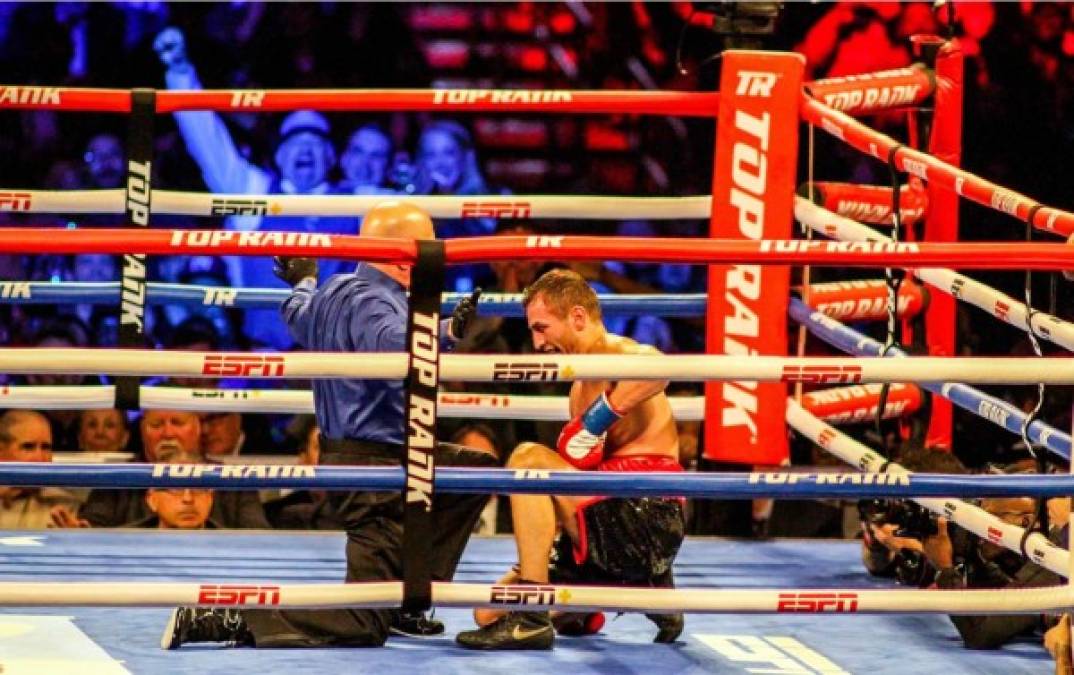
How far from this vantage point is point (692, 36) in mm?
7086

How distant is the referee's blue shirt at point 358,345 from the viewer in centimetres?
384

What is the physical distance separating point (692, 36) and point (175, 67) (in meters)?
2.04

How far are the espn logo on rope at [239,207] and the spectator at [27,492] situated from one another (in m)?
0.99

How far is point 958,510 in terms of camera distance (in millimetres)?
3859

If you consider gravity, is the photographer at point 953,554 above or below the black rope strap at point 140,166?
below

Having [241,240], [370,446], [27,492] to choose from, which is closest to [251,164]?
[27,492]

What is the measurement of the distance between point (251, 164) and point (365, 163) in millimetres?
423

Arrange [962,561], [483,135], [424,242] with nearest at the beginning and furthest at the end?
[424,242]
[962,561]
[483,135]

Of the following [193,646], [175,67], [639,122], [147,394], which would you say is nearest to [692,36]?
[639,122]

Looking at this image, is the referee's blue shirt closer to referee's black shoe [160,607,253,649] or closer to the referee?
the referee

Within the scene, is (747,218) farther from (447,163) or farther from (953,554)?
(447,163)

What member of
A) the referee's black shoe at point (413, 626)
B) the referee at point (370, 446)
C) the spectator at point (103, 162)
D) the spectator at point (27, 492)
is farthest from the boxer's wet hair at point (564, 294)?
the spectator at point (103, 162)

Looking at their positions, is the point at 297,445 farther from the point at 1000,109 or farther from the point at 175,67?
the point at 1000,109

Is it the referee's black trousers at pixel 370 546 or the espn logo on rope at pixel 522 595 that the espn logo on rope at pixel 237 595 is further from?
the referee's black trousers at pixel 370 546
